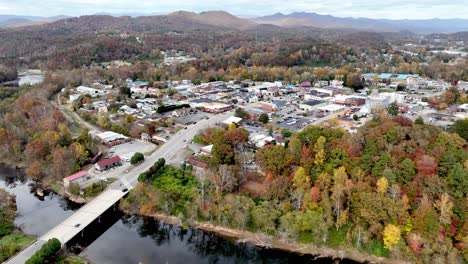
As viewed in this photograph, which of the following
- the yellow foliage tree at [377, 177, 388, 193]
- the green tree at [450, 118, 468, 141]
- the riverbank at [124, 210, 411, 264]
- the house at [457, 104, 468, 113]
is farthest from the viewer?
the house at [457, 104, 468, 113]

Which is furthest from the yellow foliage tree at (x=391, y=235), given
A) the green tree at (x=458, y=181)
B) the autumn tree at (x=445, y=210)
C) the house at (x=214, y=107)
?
the house at (x=214, y=107)

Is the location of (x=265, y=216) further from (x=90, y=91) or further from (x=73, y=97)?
(x=90, y=91)

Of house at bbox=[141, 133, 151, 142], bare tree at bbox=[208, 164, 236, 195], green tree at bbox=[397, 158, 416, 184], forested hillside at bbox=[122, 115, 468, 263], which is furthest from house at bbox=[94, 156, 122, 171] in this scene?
green tree at bbox=[397, 158, 416, 184]

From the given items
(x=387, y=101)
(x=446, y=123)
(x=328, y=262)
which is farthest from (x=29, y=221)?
(x=387, y=101)

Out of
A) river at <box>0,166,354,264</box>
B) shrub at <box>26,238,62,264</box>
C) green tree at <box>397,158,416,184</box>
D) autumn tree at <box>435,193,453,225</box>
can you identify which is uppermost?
green tree at <box>397,158,416,184</box>

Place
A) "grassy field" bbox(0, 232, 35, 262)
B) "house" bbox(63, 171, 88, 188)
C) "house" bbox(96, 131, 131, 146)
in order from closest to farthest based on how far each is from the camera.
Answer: "grassy field" bbox(0, 232, 35, 262)
"house" bbox(63, 171, 88, 188)
"house" bbox(96, 131, 131, 146)

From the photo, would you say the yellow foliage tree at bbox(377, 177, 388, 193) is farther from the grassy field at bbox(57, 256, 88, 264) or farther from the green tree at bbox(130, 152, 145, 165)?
the green tree at bbox(130, 152, 145, 165)
